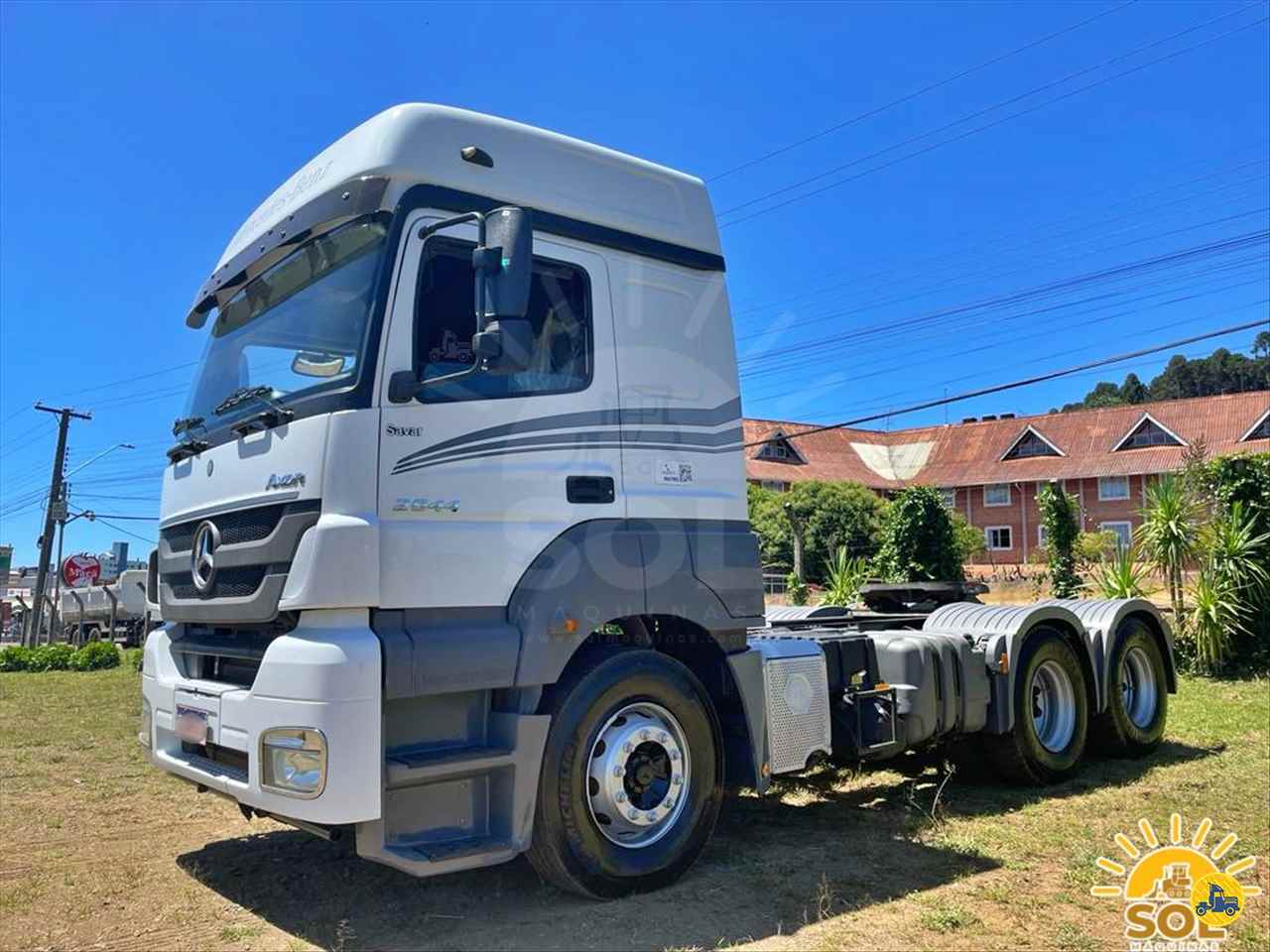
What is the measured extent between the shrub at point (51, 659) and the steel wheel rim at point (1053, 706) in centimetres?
1943

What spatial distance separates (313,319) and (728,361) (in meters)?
2.32

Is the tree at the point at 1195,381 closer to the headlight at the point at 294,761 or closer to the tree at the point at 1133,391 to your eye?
the tree at the point at 1133,391

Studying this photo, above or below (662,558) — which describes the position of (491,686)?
below

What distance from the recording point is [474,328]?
469 centimetres

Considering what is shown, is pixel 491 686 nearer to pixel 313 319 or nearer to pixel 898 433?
pixel 313 319

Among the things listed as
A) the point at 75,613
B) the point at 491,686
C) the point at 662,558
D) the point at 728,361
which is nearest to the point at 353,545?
the point at 491,686

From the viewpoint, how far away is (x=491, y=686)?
4434mm

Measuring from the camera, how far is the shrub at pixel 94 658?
795 inches

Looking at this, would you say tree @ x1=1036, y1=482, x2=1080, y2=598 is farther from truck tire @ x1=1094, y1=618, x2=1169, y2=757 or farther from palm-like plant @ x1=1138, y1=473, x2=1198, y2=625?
truck tire @ x1=1094, y1=618, x2=1169, y2=757

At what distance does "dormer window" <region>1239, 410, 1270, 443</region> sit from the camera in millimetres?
45375

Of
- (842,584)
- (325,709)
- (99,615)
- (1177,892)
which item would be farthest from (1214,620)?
(99,615)

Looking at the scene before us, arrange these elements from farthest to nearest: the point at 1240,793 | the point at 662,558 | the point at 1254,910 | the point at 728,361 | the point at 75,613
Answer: the point at 75,613, the point at 1240,793, the point at 728,361, the point at 662,558, the point at 1254,910

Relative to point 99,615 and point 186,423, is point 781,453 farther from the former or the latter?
point 186,423

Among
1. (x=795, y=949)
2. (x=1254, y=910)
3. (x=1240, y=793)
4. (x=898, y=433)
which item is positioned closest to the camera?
(x=795, y=949)
